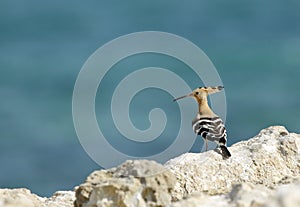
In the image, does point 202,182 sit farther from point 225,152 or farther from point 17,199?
point 17,199

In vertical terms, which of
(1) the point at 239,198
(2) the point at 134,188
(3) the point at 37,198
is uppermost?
(3) the point at 37,198

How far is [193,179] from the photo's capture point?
5684mm

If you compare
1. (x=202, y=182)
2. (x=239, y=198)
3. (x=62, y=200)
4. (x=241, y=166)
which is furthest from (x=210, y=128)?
(x=239, y=198)

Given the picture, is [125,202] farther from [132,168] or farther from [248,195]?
[248,195]

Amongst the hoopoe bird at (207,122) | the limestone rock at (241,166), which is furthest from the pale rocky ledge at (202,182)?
the hoopoe bird at (207,122)

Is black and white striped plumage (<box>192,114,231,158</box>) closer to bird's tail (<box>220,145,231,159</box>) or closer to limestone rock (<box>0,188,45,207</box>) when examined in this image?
bird's tail (<box>220,145,231,159</box>)

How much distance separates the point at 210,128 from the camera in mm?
8344

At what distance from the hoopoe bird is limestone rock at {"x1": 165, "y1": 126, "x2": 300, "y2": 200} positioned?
4.56 ft

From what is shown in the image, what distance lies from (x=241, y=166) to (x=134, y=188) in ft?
6.70

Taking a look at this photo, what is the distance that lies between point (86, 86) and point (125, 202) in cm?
293

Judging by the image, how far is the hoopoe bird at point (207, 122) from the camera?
8156 millimetres

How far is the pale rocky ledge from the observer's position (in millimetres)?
3727

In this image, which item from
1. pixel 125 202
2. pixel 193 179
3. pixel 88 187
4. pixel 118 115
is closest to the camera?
pixel 125 202

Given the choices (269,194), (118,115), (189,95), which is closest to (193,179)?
(269,194)
